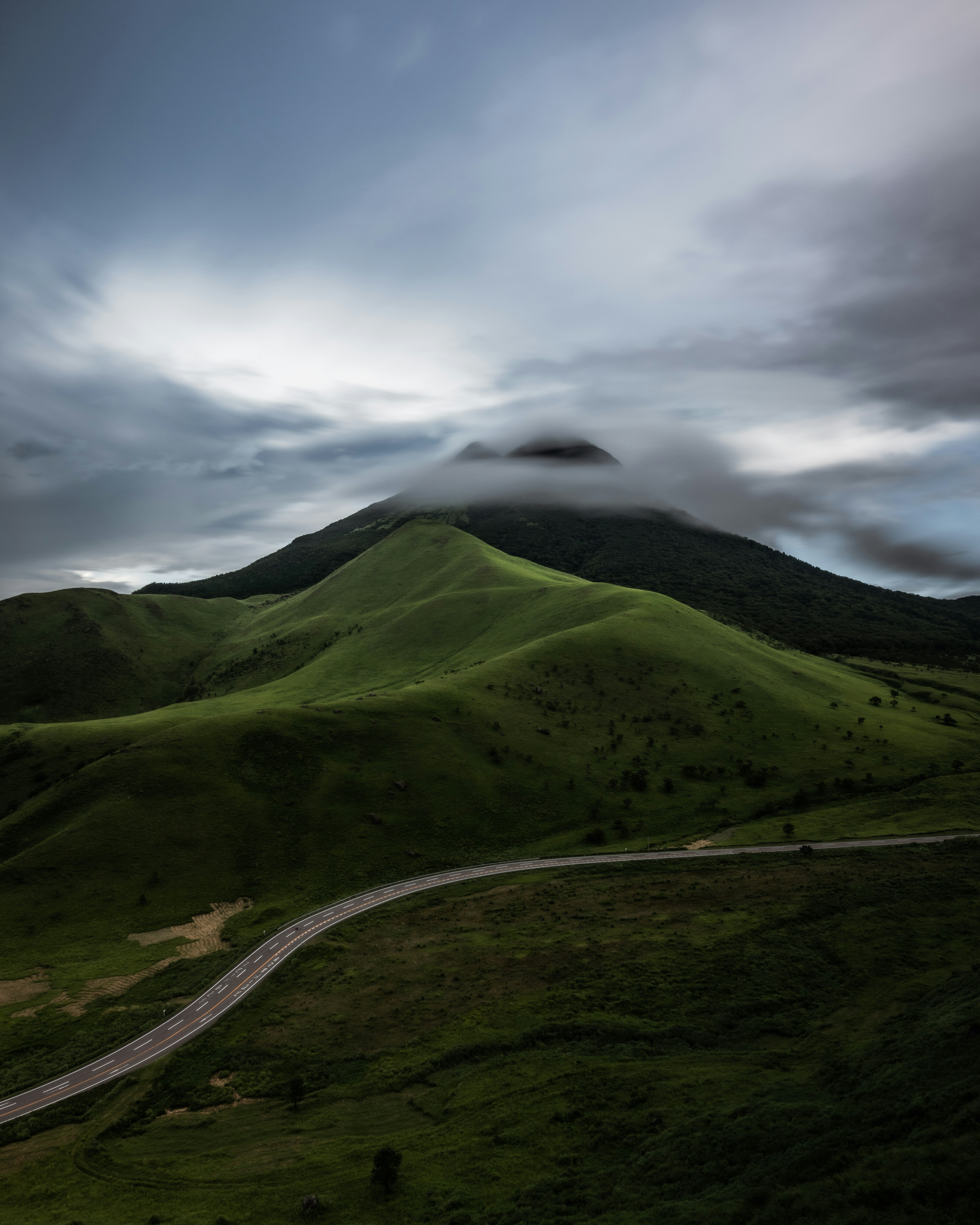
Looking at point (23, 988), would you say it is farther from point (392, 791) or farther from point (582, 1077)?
point (582, 1077)

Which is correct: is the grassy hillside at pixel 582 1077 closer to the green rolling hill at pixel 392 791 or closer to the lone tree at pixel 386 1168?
the lone tree at pixel 386 1168

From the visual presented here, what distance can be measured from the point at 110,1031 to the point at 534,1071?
39.2 metres

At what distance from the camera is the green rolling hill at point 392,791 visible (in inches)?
2569

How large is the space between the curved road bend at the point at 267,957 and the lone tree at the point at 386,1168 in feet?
92.6

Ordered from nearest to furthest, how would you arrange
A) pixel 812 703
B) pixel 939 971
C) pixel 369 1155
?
1. pixel 369 1155
2. pixel 939 971
3. pixel 812 703

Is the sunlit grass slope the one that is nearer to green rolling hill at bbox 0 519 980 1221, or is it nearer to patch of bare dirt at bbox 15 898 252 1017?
green rolling hill at bbox 0 519 980 1221

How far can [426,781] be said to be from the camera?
102 meters

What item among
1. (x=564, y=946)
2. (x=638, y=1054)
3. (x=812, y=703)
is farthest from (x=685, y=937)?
(x=812, y=703)

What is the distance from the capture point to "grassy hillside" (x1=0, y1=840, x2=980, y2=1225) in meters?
28.4

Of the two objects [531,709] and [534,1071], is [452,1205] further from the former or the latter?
[531,709]

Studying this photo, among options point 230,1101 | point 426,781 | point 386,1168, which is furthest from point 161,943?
point 386,1168

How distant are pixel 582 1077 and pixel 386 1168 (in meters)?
14.9

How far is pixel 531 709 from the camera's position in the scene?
124188 mm

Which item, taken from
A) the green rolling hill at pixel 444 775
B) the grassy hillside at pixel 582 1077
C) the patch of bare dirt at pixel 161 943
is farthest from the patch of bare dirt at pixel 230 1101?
the green rolling hill at pixel 444 775
